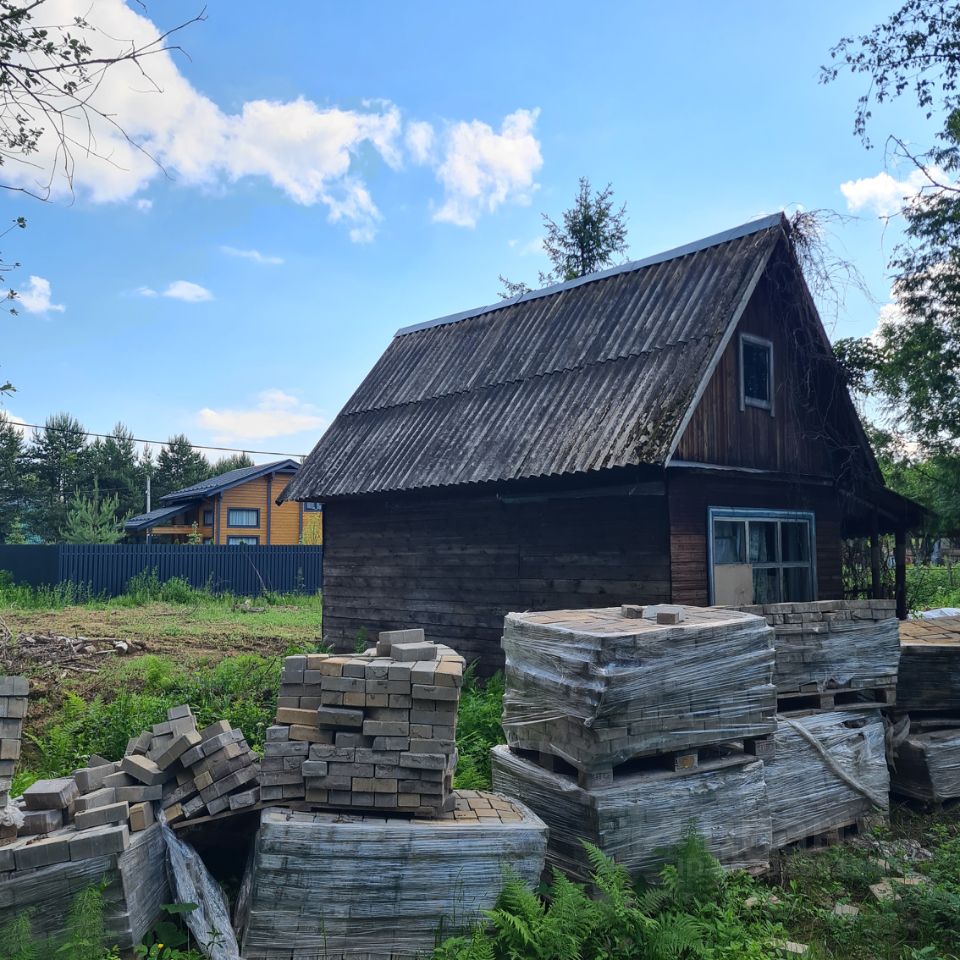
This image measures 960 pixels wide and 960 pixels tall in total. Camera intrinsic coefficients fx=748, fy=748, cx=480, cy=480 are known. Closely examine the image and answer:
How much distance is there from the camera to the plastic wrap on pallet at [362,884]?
4273 millimetres

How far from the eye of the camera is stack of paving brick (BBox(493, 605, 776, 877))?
186 inches

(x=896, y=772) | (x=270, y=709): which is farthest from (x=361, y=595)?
(x=896, y=772)

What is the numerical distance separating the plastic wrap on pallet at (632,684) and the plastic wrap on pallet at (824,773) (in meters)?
0.63

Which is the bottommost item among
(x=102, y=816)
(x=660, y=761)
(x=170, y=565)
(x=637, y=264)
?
(x=102, y=816)

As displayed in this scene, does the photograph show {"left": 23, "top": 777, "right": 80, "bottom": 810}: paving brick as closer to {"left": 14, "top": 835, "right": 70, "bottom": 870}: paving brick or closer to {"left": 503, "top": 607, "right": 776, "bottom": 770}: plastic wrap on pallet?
{"left": 14, "top": 835, "right": 70, "bottom": 870}: paving brick

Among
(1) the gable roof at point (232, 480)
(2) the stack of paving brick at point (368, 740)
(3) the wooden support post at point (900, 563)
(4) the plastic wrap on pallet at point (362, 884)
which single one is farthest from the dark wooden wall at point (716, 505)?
(1) the gable roof at point (232, 480)

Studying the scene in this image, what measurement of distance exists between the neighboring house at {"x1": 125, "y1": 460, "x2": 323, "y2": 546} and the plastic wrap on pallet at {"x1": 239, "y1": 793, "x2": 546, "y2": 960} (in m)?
30.0

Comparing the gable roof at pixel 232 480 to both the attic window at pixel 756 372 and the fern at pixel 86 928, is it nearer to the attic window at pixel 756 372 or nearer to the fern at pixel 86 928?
the attic window at pixel 756 372

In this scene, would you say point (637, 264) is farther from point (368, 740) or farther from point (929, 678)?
point (368, 740)

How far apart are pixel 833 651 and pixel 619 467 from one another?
2899mm

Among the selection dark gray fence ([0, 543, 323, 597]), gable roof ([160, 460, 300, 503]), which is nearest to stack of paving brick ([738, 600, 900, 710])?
dark gray fence ([0, 543, 323, 597])

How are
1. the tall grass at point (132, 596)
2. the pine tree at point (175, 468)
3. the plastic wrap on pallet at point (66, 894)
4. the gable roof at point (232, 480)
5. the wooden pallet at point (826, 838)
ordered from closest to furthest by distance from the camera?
1. the plastic wrap on pallet at point (66, 894)
2. the wooden pallet at point (826, 838)
3. the tall grass at point (132, 596)
4. the gable roof at point (232, 480)
5. the pine tree at point (175, 468)

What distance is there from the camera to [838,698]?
668 cm

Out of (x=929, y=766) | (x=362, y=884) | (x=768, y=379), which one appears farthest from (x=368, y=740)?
(x=768, y=379)
